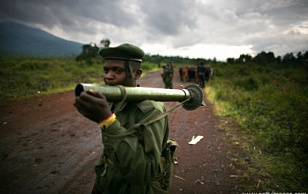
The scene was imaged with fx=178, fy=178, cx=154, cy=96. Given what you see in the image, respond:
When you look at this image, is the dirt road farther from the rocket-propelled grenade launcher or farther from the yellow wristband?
the yellow wristband

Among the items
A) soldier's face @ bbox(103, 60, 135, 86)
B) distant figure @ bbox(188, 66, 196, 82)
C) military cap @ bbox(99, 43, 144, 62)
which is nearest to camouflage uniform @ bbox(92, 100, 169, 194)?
soldier's face @ bbox(103, 60, 135, 86)

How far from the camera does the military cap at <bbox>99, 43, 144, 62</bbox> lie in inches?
52.4

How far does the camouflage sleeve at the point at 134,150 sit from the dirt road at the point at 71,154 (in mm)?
1989

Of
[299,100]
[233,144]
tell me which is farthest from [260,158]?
[299,100]

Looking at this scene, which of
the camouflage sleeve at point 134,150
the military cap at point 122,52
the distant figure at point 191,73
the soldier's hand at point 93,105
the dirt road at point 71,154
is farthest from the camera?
the distant figure at point 191,73

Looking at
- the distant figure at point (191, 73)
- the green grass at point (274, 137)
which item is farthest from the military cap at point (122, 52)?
the distant figure at point (191, 73)

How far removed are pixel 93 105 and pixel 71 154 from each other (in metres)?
3.25

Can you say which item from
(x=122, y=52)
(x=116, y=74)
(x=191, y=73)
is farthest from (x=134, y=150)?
(x=191, y=73)

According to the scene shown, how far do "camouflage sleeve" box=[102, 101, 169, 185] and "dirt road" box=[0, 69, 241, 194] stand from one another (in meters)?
1.99

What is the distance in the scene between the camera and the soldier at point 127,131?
0.95m

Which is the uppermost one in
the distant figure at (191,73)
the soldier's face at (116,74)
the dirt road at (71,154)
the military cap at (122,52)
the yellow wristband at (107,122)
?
the military cap at (122,52)

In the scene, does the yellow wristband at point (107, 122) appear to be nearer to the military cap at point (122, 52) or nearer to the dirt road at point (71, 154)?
the military cap at point (122, 52)

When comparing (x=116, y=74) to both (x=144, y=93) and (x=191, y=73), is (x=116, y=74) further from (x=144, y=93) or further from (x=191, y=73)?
(x=191, y=73)

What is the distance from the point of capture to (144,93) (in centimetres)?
123
